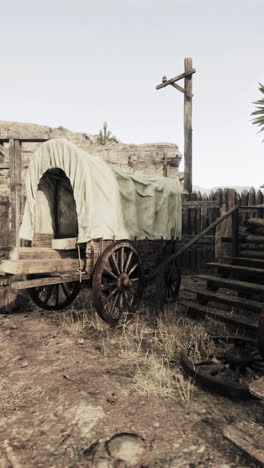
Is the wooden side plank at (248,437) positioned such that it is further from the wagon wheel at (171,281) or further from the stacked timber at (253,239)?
the wagon wheel at (171,281)

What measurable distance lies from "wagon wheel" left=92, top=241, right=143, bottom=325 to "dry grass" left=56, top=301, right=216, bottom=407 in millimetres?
280

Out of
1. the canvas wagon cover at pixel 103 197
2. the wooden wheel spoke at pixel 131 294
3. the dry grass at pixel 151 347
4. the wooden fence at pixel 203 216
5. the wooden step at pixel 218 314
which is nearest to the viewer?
the dry grass at pixel 151 347

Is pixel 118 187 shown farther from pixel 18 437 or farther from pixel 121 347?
pixel 18 437

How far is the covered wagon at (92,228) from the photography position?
16.0 ft

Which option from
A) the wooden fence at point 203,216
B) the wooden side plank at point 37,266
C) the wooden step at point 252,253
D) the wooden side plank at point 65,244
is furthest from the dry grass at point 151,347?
the wooden fence at point 203,216

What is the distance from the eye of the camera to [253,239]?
6.06 m

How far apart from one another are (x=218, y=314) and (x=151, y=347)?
1208mm

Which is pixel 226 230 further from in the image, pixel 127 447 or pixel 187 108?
pixel 187 108

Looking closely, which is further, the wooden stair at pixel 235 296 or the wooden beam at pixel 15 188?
the wooden beam at pixel 15 188

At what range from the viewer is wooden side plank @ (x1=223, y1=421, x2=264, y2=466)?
7.25 feet

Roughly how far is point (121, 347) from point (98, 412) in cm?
136

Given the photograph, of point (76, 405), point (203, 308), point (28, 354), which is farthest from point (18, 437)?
point (203, 308)

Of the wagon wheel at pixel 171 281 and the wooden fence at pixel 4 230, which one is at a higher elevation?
the wooden fence at pixel 4 230

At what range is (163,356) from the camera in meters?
3.95
